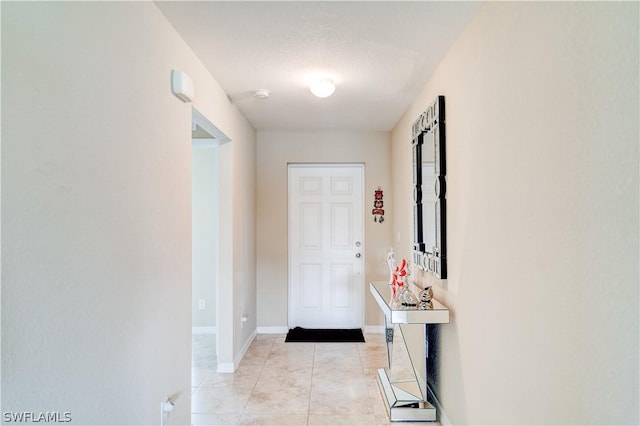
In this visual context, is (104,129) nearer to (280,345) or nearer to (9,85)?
(9,85)

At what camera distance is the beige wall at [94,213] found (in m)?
1.00

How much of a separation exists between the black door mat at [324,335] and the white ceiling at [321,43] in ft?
8.31

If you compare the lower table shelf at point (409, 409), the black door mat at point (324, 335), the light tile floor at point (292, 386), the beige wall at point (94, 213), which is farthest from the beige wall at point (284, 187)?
the beige wall at point (94, 213)

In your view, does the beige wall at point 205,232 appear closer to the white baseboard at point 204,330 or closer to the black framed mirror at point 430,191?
the white baseboard at point 204,330

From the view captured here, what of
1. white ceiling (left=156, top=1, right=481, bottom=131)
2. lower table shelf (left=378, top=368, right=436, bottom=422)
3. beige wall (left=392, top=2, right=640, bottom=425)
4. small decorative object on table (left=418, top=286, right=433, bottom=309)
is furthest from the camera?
lower table shelf (left=378, top=368, right=436, bottom=422)

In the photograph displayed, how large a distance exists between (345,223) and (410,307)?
2326mm

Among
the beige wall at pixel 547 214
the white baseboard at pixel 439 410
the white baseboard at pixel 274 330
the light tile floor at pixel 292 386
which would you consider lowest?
the light tile floor at pixel 292 386

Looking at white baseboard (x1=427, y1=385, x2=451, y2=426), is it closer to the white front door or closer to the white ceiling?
the white front door

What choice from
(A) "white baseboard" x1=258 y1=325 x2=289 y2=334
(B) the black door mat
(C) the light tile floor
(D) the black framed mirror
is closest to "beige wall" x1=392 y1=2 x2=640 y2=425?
(D) the black framed mirror

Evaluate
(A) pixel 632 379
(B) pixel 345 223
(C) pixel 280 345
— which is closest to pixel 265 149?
(B) pixel 345 223

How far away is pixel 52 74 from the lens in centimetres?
110

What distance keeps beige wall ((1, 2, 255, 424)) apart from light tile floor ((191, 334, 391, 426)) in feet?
1.94

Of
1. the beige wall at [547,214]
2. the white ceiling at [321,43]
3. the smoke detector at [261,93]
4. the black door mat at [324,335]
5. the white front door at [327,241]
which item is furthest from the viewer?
the white front door at [327,241]

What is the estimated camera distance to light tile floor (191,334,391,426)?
8.25ft
